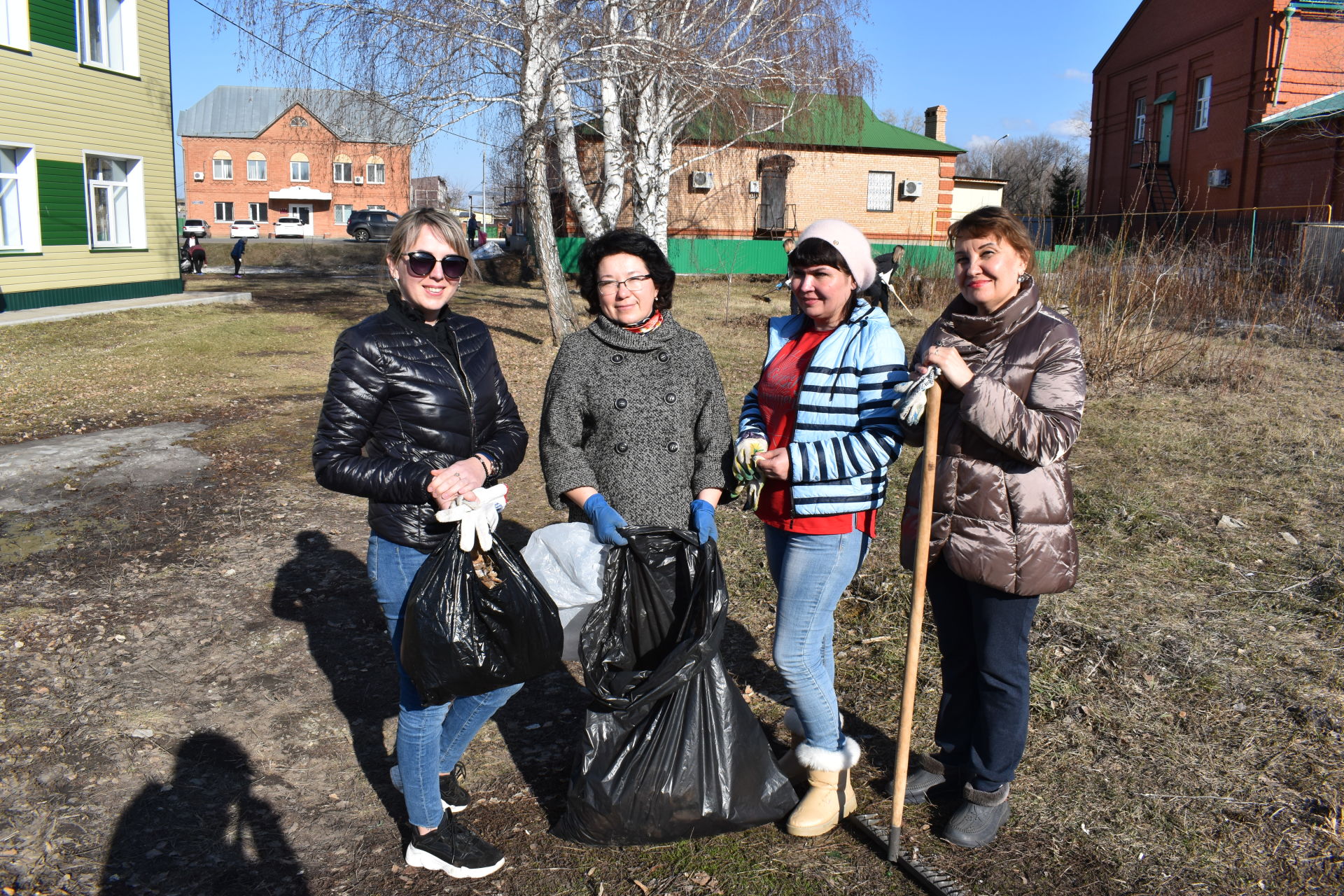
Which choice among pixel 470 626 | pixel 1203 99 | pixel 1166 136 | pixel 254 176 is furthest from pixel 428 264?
pixel 254 176

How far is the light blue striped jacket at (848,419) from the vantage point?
2.50 metres

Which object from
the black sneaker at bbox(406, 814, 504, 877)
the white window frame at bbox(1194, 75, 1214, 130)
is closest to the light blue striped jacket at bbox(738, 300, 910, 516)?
the black sneaker at bbox(406, 814, 504, 877)

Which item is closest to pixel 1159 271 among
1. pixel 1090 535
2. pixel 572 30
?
pixel 1090 535

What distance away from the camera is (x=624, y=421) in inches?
105

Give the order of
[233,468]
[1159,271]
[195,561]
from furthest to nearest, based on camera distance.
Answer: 1. [1159,271]
2. [233,468]
3. [195,561]

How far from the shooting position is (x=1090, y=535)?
5293mm

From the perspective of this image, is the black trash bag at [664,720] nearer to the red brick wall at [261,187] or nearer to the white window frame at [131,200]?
the white window frame at [131,200]

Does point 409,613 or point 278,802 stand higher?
point 409,613

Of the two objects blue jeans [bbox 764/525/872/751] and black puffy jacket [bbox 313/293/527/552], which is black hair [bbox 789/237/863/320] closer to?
blue jeans [bbox 764/525/872/751]

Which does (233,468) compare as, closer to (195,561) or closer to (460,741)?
(195,561)

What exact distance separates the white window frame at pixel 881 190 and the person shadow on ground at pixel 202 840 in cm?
3174

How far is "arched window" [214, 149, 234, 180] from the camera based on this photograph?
58.0 meters

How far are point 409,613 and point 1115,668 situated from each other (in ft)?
9.39

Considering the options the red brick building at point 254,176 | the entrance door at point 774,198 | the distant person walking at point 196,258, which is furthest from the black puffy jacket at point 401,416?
the red brick building at point 254,176
